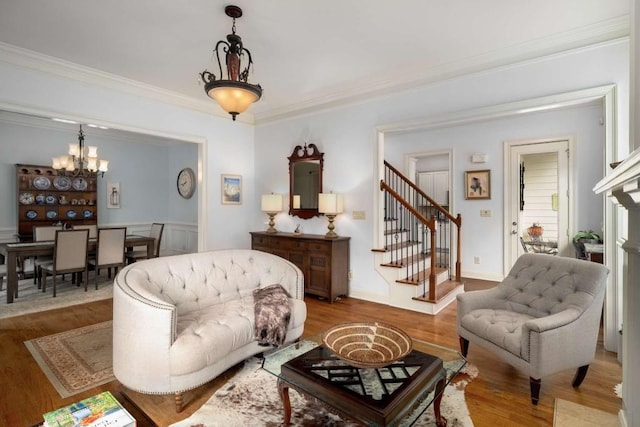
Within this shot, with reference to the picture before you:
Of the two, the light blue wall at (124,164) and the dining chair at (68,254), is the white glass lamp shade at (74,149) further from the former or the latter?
the light blue wall at (124,164)

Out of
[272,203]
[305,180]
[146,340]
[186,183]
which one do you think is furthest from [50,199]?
[146,340]

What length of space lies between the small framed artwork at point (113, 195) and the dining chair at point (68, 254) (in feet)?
8.06

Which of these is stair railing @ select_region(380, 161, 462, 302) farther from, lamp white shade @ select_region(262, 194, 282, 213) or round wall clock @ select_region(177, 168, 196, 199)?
round wall clock @ select_region(177, 168, 196, 199)

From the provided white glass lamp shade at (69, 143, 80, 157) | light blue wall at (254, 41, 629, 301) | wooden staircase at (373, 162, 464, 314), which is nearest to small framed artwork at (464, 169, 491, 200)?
light blue wall at (254, 41, 629, 301)

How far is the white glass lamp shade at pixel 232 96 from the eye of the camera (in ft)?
8.29

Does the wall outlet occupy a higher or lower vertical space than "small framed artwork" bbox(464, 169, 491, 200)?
lower

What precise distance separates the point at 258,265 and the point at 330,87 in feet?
8.70

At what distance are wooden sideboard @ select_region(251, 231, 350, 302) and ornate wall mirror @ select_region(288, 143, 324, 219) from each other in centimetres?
54

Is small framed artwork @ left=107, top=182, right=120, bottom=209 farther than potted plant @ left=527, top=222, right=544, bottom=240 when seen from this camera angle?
Yes

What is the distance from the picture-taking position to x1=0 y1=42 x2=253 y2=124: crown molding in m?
3.41

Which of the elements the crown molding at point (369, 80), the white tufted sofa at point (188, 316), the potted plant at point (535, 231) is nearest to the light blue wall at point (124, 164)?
the crown molding at point (369, 80)

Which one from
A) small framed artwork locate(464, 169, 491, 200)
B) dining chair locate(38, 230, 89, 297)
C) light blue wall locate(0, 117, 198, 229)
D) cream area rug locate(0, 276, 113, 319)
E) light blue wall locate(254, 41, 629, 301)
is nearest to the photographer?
light blue wall locate(254, 41, 629, 301)

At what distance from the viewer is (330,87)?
442 centimetres

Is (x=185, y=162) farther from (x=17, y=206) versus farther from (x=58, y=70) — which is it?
(x=58, y=70)
